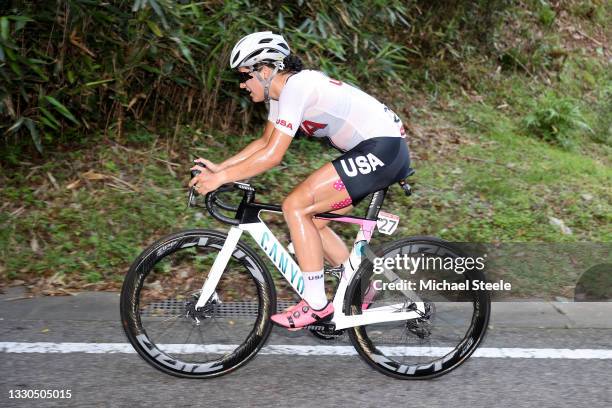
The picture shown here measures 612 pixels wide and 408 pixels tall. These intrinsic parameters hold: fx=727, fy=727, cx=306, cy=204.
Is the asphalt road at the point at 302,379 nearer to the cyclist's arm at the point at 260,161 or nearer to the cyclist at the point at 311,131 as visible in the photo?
the cyclist at the point at 311,131

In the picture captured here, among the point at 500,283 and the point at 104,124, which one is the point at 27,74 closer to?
the point at 104,124

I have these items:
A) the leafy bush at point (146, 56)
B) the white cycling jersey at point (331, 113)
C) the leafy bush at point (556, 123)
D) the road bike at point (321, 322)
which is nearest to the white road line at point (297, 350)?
the road bike at point (321, 322)

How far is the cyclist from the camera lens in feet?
12.6

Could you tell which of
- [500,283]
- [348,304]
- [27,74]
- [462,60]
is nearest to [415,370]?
[348,304]

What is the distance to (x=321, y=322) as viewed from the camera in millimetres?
4156

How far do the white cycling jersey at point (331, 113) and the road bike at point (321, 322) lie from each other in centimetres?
35

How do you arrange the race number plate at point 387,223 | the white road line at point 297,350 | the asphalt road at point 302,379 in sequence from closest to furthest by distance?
the asphalt road at point 302,379 → the race number plate at point 387,223 → the white road line at point 297,350

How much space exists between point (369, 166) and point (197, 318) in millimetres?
1292

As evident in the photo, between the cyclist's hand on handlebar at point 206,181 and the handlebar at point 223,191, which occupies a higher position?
the cyclist's hand on handlebar at point 206,181

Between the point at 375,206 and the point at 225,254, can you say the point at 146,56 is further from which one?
the point at 375,206

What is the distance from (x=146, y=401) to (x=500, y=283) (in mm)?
3079

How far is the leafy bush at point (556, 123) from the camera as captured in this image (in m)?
8.64

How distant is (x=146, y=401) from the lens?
3904mm

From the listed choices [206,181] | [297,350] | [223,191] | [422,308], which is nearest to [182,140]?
[297,350]
